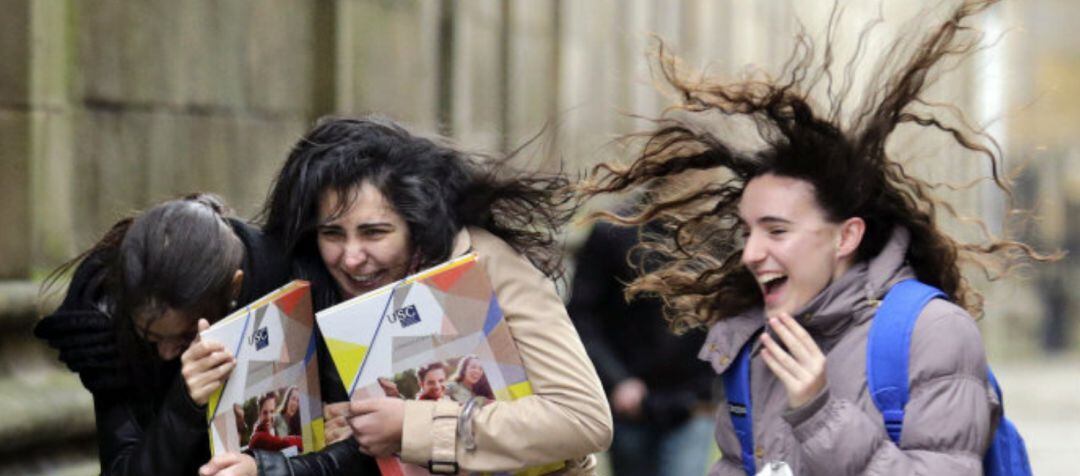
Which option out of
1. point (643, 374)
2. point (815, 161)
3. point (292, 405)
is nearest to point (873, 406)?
point (815, 161)

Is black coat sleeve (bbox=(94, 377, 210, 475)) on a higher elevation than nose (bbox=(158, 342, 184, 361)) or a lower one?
lower

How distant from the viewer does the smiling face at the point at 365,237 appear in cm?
472

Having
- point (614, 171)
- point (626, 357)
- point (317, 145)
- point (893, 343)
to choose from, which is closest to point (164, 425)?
point (317, 145)

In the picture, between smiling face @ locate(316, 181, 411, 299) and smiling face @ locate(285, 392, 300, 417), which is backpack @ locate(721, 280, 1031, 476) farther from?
smiling face @ locate(285, 392, 300, 417)

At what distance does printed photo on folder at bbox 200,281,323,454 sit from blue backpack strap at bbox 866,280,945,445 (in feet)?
3.91

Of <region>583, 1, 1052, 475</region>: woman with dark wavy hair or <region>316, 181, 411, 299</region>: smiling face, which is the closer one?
<region>583, 1, 1052, 475</region>: woman with dark wavy hair

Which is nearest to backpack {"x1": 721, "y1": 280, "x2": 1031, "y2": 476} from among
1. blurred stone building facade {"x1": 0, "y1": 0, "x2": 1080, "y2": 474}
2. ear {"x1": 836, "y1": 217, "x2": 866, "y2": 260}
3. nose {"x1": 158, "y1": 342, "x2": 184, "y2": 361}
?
ear {"x1": 836, "y1": 217, "x2": 866, "y2": 260}

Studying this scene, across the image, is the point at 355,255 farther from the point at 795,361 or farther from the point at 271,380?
the point at 795,361

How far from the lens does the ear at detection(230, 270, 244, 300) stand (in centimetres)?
466

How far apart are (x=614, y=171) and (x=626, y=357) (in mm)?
3249

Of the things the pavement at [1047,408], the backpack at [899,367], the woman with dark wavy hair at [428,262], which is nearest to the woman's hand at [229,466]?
the woman with dark wavy hair at [428,262]

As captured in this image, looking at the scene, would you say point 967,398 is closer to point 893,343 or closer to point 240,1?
point 893,343

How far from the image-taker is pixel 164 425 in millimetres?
Result: 4613

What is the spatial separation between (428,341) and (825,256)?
2.72 ft
